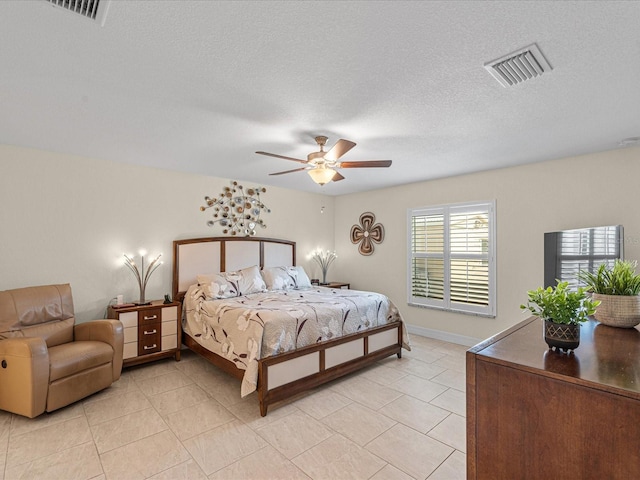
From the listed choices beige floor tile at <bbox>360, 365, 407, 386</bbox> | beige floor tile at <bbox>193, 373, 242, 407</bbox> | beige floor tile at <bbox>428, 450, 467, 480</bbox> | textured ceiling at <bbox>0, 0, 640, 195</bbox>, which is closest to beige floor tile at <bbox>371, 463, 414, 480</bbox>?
beige floor tile at <bbox>428, 450, 467, 480</bbox>

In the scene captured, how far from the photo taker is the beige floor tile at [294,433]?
239 centimetres

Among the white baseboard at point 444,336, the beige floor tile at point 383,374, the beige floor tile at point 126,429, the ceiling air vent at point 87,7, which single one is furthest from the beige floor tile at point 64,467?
the white baseboard at point 444,336

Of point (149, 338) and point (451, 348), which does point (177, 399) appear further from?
point (451, 348)

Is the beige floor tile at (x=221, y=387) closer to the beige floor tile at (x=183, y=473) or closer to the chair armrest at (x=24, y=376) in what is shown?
the beige floor tile at (x=183, y=473)

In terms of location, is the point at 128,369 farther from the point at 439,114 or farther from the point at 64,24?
the point at 439,114

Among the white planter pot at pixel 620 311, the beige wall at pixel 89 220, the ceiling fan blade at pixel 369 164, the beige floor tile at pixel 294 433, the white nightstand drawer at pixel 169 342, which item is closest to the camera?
the white planter pot at pixel 620 311

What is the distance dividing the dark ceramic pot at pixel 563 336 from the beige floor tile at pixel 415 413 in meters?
1.75

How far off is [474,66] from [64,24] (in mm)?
2230

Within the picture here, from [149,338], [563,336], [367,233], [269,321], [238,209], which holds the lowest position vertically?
[149,338]

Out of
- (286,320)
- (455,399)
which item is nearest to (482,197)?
(455,399)

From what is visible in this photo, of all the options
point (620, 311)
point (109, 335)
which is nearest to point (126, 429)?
point (109, 335)

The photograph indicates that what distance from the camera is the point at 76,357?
9.63ft

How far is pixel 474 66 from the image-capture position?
192cm

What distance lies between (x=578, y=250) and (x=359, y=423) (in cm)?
283
